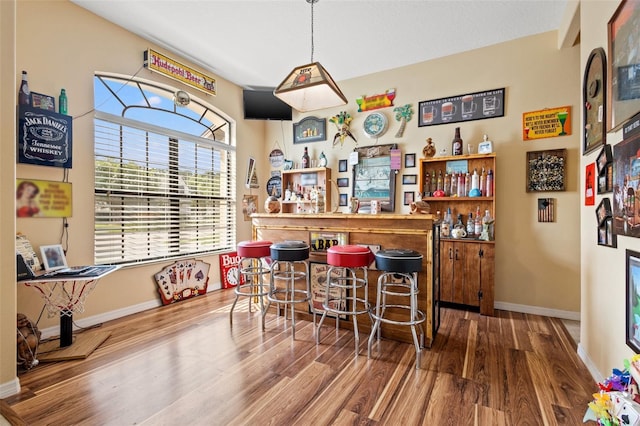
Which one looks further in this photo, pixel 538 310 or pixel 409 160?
pixel 409 160

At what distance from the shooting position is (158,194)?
3746mm

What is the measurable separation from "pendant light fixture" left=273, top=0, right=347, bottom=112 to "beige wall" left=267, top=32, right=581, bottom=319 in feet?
5.91

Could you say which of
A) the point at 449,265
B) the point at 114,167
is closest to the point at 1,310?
the point at 114,167

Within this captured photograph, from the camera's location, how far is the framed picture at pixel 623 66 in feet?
4.91

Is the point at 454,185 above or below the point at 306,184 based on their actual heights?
below

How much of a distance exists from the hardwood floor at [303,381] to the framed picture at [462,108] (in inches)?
102

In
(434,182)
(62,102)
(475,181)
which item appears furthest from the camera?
(434,182)

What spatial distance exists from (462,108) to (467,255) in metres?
1.92

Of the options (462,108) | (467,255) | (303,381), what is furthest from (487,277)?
(303,381)

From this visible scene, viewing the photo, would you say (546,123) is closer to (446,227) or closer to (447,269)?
(446,227)

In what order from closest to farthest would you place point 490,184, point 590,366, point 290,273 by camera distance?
point 590,366, point 290,273, point 490,184

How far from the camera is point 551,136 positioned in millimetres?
3420

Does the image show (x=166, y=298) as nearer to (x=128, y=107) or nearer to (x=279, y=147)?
(x=128, y=107)

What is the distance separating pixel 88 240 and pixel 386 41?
159 inches
